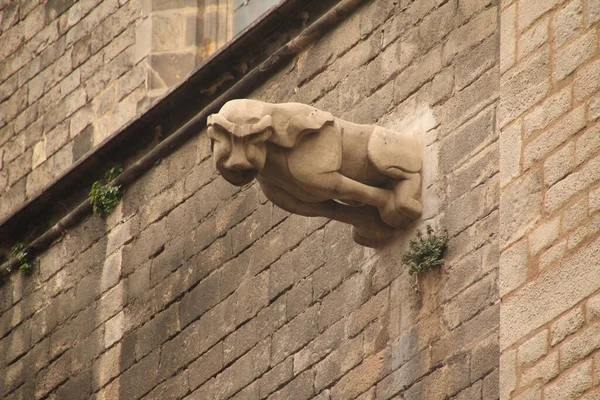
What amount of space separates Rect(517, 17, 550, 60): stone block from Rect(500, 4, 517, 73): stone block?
45mm

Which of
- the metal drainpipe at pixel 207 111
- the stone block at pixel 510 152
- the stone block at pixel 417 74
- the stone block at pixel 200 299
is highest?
the metal drainpipe at pixel 207 111

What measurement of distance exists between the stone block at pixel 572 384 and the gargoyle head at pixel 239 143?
6.54ft

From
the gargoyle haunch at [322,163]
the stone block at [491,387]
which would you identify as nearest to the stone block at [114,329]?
the gargoyle haunch at [322,163]

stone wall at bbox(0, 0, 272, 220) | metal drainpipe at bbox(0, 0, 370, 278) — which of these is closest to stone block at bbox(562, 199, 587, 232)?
metal drainpipe at bbox(0, 0, 370, 278)

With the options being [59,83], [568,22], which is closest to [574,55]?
[568,22]

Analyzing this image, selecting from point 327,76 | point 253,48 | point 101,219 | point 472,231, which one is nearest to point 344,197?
point 472,231

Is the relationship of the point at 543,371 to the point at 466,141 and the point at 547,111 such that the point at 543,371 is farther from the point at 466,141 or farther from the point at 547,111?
the point at 466,141

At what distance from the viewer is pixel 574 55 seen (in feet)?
27.0

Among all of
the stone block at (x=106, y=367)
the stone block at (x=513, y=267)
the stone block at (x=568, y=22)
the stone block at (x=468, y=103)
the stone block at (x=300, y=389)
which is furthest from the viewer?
the stone block at (x=106, y=367)

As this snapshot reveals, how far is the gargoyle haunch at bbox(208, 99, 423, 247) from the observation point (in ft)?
30.6

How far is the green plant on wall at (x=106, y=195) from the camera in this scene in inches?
480

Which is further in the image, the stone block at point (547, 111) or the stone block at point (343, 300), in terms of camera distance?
the stone block at point (343, 300)

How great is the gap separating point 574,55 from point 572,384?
126cm

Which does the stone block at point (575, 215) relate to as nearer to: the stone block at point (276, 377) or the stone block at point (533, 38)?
the stone block at point (533, 38)
